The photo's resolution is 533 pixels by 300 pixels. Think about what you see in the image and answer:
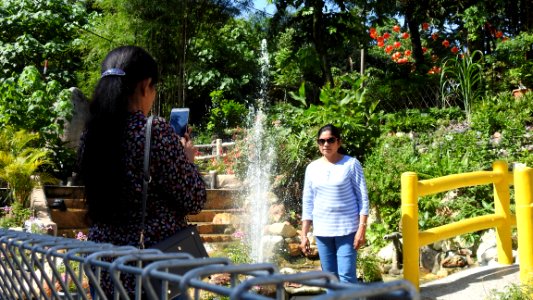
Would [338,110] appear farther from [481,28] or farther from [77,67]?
[77,67]

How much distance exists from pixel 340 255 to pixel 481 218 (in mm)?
1576

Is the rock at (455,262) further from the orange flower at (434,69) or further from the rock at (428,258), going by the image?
the orange flower at (434,69)

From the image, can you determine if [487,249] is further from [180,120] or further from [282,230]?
[180,120]

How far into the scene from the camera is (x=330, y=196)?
4199mm

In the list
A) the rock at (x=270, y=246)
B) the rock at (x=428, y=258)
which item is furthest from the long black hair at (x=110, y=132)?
the rock at (x=270, y=246)

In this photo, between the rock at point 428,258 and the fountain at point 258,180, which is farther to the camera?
the fountain at point 258,180

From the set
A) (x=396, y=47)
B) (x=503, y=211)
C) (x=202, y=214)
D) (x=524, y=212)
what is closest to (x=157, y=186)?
(x=524, y=212)

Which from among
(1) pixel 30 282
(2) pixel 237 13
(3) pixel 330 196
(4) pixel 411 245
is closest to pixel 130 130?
(1) pixel 30 282

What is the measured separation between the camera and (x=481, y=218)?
506 cm

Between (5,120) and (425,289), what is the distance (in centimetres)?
734

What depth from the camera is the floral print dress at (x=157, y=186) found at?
1.96 metres

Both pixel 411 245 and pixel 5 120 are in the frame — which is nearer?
pixel 411 245

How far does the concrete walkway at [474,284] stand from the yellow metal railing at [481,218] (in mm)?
166

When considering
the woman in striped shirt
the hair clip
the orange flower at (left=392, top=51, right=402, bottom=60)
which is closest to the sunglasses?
the woman in striped shirt
